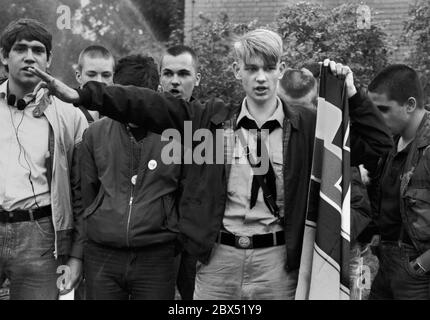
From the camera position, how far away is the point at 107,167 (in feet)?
15.0

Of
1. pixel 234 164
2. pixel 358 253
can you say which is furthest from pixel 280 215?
pixel 358 253

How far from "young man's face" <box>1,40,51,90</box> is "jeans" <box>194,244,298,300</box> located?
1719 millimetres

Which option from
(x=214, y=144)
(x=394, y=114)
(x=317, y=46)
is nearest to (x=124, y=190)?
(x=214, y=144)

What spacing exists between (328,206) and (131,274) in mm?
1385

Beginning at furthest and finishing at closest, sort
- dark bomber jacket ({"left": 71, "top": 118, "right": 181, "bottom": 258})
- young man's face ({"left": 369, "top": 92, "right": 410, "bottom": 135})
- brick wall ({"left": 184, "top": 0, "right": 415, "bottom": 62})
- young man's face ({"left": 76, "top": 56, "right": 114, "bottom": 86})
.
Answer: brick wall ({"left": 184, "top": 0, "right": 415, "bottom": 62})
young man's face ({"left": 76, "top": 56, "right": 114, "bottom": 86})
young man's face ({"left": 369, "top": 92, "right": 410, "bottom": 135})
dark bomber jacket ({"left": 71, "top": 118, "right": 181, "bottom": 258})

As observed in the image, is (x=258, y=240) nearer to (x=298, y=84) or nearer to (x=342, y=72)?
(x=342, y=72)

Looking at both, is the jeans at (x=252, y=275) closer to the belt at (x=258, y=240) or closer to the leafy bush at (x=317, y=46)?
the belt at (x=258, y=240)

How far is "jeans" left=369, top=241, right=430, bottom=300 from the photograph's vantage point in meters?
4.39

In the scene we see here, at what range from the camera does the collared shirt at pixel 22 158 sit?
175 inches

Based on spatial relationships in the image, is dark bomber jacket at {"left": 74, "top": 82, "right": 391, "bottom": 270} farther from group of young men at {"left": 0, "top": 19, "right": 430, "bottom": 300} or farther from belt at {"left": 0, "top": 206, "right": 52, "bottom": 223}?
belt at {"left": 0, "top": 206, "right": 52, "bottom": 223}

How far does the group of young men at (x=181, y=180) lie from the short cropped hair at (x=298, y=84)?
15 centimetres

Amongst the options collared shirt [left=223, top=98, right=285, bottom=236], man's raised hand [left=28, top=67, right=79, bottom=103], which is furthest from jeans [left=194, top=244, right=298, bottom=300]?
man's raised hand [left=28, top=67, right=79, bottom=103]

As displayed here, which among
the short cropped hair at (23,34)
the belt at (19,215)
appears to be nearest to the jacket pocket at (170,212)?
the belt at (19,215)
